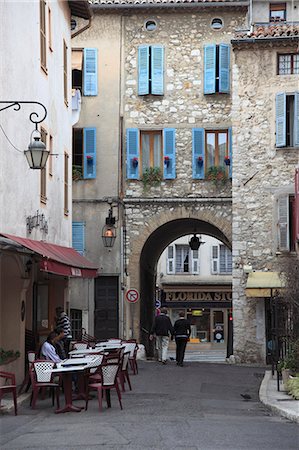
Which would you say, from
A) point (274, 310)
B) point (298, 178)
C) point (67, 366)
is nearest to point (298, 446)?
point (67, 366)

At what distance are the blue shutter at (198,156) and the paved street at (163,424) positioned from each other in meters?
11.6

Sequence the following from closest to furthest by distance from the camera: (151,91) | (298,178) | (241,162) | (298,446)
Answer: (298,446)
(298,178)
(241,162)
(151,91)

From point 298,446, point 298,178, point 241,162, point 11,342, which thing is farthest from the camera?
point 241,162

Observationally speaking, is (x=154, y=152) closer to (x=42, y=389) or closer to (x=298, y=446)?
(x=42, y=389)

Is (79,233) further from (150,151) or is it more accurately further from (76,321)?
(150,151)

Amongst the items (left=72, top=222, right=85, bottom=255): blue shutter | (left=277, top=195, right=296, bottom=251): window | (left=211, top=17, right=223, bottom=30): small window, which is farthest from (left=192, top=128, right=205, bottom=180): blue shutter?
(left=72, top=222, right=85, bottom=255): blue shutter

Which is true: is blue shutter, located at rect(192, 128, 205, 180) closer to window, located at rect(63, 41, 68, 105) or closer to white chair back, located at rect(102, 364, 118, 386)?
window, located at rect(63, 41, 68, 105)

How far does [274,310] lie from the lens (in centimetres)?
1895

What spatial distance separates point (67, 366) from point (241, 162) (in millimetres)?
14431

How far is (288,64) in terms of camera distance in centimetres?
2842

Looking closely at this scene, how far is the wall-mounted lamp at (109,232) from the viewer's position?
30000mm

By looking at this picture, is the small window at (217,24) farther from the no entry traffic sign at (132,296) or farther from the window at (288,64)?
the no entry traffic sign at (132,296)

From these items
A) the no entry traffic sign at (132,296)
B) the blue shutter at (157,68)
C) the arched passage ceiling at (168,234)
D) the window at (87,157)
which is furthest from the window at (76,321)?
the blue shutter at (157,68)

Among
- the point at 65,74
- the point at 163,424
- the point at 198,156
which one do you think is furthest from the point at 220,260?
the point at 163,424
